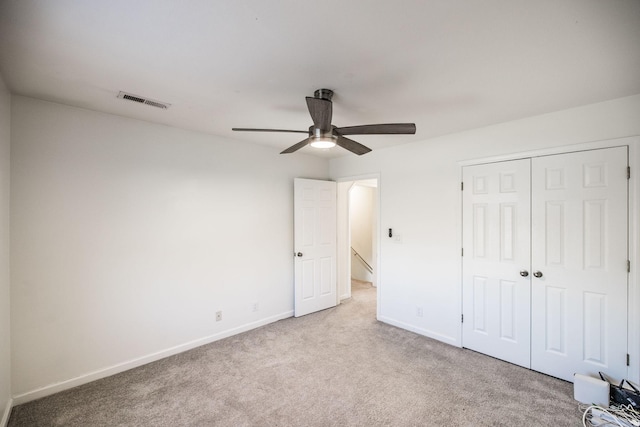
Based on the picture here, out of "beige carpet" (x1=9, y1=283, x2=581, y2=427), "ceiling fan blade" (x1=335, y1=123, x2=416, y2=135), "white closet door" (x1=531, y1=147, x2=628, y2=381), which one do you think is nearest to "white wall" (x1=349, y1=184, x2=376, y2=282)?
"beige carpet" (x1=9, y1=283, x2=581, y2=427)

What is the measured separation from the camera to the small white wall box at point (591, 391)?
223 centimetres

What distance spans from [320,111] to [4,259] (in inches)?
104

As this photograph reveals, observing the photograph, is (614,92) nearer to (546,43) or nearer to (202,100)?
(546,43)

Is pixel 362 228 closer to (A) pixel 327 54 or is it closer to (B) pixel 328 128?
(B) pixel 328 128

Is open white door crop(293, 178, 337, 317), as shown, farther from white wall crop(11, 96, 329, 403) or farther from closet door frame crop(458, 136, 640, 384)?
closet door frame crop(458, 136, 640, 384)

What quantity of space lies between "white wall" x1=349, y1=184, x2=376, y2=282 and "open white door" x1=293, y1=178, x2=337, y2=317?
1997 millimetres

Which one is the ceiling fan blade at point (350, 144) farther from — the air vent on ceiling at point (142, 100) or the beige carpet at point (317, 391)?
the beige carpet at point (317, 391)

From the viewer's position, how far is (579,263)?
261 cm

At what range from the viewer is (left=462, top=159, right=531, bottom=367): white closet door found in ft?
9.60

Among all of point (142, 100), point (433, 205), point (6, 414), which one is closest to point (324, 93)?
point (142, 100)

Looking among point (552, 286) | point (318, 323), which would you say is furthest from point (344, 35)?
point (318, 323)

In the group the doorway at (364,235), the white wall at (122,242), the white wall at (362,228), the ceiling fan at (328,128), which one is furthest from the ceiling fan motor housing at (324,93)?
the white wall at (362,228)

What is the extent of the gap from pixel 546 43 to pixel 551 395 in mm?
2721

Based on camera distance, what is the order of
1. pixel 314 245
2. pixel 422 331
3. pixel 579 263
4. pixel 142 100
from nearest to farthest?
pixel 142 100
pixel 579 263
pixel 422 331
pixel 314 245
